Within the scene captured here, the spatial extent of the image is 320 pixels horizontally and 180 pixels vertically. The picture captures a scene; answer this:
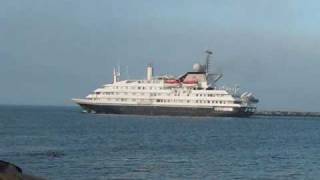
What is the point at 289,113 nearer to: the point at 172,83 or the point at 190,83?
the point at 190,83

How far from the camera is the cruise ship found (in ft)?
413

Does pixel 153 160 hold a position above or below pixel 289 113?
below

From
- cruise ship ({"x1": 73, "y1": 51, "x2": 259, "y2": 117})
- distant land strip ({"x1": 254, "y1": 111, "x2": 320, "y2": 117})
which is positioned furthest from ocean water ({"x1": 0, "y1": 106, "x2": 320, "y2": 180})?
distant land strip ({"x1": 254, "y1": 111, "x2": 320, "y2": 117})

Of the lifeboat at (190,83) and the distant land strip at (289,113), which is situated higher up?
the lifeboat at (190,83)

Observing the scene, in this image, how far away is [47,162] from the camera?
122ft

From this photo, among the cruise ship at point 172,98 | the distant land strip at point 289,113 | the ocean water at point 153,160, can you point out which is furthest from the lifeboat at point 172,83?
the ocean water at point 153,160

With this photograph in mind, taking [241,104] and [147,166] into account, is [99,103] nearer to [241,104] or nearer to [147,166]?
[241,104]

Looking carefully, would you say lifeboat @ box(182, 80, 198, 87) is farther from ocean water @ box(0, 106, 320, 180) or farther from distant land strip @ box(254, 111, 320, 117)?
ocean water @ box(0, 106, 320, 180)

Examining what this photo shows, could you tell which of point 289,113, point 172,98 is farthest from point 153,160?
point 289,113

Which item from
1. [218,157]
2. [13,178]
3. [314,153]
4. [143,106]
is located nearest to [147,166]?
[218,157]

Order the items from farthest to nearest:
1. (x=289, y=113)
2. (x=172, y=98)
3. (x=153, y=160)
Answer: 1. (x=289, y=113)
2. (x=172, y=98)
3. (x=153, y=160)

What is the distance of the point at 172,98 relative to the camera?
127 metres

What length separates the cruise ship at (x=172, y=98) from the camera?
12600 cm

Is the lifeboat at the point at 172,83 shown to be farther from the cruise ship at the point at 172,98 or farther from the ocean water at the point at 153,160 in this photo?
the ocean water at the point at 153,160
